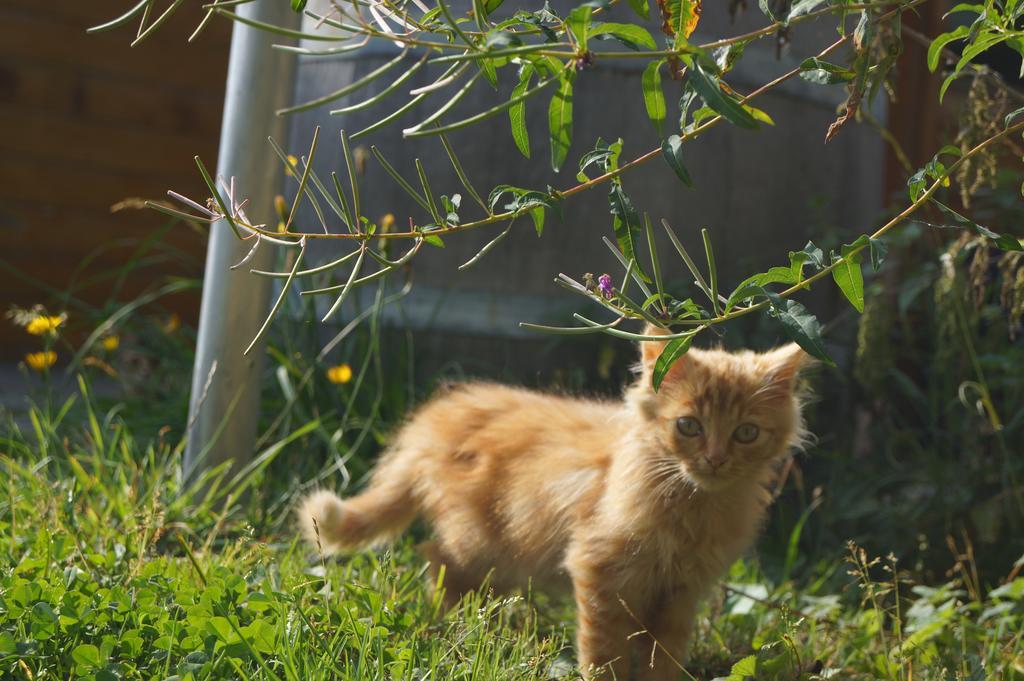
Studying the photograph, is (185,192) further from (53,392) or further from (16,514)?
(16,514)

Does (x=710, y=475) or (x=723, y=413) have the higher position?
(x=723, y=413)

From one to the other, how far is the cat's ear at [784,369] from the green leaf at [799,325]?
2.79 ft

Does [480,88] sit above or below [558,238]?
above

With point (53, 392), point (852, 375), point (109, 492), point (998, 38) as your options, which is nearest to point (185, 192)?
point (53, 392)

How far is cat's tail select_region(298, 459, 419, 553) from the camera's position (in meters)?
2.32

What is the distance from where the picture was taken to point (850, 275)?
1.27 meters

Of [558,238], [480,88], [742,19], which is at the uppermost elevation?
[742,19]

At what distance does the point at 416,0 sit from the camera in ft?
4.18

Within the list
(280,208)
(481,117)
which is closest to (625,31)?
(481,117)

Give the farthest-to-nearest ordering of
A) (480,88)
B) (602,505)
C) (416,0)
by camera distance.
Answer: (480,88) → (602,505) → (416,0)

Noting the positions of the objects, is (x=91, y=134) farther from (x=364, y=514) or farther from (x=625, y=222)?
(x=625, y=222)

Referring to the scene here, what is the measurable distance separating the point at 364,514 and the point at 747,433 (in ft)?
2.99

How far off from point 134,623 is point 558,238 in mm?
1951

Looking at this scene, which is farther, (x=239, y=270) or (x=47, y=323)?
(x=47, y=323)
